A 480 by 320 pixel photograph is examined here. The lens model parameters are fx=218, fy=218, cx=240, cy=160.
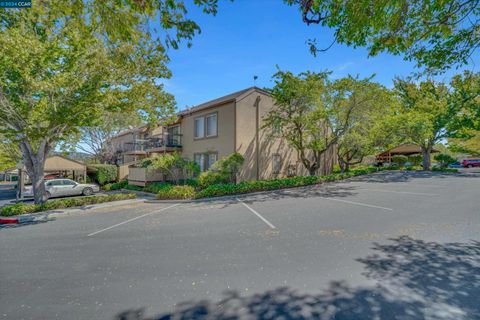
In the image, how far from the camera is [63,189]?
58.4ft

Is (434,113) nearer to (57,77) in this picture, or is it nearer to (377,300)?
(377,300)

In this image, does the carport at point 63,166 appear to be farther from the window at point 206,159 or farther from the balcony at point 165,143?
the window at point 206,159

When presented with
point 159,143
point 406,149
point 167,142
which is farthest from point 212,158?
point 406,149

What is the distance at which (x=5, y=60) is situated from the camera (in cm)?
820

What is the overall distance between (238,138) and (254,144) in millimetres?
1771

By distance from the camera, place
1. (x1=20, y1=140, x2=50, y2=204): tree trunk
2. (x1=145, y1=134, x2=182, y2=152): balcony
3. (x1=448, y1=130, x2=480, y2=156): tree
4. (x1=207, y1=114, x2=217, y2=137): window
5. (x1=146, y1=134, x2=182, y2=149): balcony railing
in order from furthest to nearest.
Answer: (x1=448, y1=130, x2=480, y2=156): tree, (x1=146, y1=134, x2=182, y2=149): balcony railing, (x1=145, y1=134, x2=182, y2=152): balcony, (x1=207, y1=114, x2=217, y2=137): window, (x1=20, y1=140, x2=50, y2=204): tree trunk

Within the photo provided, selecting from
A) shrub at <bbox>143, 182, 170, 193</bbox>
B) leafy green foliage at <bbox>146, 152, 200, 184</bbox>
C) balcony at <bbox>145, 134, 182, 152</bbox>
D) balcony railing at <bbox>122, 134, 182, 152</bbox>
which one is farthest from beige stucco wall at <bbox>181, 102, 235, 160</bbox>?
shrub at <bbox>143, 182, 170, 193</bbox>

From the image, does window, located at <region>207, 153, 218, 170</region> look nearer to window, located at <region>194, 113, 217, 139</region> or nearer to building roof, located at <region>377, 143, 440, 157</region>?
window, located at <region>194, 113, 217, 139</region>

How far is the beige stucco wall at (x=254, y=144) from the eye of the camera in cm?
1717

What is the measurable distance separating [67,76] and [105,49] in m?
2.52

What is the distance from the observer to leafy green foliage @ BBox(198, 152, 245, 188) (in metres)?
15.3

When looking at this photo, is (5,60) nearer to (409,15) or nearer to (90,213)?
(90,213)

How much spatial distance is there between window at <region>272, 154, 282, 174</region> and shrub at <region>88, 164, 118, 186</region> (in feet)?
58.1

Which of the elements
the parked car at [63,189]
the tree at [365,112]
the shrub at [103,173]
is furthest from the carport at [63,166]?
the tree at [365,112]
